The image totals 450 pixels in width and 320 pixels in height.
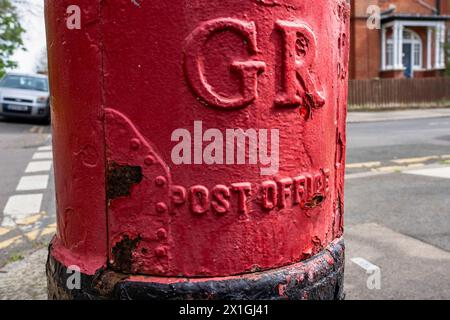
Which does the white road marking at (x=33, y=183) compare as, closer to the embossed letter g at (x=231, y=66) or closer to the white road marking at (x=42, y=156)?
the white road marking at (x=42, y=156)

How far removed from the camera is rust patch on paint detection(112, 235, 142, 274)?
1354 millimetres

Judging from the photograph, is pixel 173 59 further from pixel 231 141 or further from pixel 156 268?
pixel 156 268

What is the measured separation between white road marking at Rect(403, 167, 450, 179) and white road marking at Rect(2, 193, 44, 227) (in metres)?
4.71

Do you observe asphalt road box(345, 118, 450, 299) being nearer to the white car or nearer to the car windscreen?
the white car

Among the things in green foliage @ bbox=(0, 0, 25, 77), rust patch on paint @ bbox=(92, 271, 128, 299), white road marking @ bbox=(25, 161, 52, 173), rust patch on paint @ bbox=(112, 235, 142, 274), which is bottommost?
white road marking @ bbox=(25, 161, 52, 173)

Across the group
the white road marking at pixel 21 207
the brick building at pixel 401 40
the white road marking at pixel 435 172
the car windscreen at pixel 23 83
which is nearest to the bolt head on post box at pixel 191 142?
the white road marking at pixel 21 207

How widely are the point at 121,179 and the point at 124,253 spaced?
0.71ft

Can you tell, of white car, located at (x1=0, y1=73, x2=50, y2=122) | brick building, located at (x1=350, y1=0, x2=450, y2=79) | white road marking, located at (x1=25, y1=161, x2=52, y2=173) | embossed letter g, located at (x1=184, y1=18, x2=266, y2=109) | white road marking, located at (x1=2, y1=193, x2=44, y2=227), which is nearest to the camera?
embossed letter g, located at (x1=184, y1=18, x2=266, y2=109)

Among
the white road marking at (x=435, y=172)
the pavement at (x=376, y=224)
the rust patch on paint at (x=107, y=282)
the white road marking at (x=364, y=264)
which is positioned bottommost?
the white road marking at (x=364, y=264)

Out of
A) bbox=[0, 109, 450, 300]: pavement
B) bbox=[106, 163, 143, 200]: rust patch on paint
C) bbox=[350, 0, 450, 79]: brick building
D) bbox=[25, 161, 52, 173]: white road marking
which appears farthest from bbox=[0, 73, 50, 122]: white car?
bbox=[350, 0, 450, 79]: brick building

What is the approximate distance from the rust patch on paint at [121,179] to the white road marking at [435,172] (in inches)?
218

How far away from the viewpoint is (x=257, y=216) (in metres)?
1.37

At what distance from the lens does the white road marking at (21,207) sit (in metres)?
4.62

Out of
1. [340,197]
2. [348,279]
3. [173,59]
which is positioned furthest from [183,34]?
[348,279]
